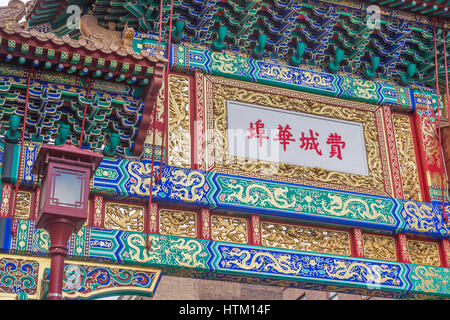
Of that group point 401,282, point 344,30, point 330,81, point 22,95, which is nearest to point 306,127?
point 330,81

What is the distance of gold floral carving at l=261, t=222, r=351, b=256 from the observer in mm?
7738

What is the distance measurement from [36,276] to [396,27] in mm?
4577

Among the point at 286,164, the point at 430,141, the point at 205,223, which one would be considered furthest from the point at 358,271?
the point at 430,141

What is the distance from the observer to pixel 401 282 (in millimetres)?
7832

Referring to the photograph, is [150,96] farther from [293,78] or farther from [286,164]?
[293,78]

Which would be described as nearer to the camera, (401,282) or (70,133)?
(70,133)

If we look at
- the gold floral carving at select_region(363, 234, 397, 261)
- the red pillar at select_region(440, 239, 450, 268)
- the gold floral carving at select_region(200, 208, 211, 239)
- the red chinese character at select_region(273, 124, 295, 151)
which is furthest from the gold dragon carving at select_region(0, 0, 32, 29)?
the red pillar at select_region(440, 239, 450, 268)

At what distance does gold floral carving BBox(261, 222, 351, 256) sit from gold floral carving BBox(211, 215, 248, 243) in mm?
196

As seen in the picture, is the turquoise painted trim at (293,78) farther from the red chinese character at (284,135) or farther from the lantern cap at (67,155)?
the lantern cap at (67,155)

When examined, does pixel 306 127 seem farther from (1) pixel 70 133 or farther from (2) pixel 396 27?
(1) pixel 70 133

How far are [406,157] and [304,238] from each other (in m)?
1.62

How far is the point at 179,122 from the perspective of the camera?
7.96m

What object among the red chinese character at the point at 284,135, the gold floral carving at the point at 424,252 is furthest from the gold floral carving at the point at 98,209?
the gold floral carving at the point at 424,252

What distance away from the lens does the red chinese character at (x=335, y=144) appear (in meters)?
8.34
